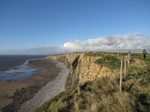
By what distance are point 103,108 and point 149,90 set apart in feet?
10.1

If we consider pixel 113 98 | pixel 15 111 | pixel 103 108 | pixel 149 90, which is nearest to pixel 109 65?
pixel 149 90

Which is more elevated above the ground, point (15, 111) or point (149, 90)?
point (149, 90)

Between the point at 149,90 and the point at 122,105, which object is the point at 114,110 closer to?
the point at 122,105

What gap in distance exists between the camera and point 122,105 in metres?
3.79

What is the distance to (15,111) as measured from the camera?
40.7ft

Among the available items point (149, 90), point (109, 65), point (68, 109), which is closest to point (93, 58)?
point (109, 65)

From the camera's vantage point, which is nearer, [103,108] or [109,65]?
[103,108]

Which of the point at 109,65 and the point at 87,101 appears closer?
the point at 87,101

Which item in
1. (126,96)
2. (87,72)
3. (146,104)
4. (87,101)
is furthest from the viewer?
(87,72)

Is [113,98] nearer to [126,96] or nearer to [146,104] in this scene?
[126,96]

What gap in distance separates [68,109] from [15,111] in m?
12.3

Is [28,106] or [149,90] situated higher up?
[149,90]

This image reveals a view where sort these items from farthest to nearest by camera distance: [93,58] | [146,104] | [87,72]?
[93,58], [87,72], [146,104]

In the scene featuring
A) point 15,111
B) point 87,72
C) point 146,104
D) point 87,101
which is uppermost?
point 146,104
